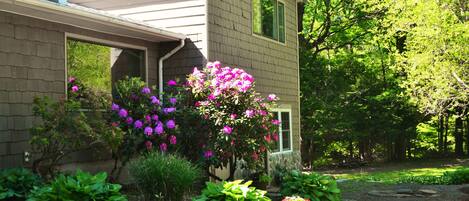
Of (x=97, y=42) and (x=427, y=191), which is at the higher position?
(x=97, y=42)

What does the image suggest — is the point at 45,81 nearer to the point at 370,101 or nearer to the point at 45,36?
the point at 45,36

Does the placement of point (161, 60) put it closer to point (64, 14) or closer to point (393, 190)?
point (64, 14)

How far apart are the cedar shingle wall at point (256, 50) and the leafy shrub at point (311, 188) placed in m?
3.01

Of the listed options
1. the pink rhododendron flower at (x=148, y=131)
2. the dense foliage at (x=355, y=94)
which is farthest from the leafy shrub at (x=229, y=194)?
the dense foliage at (x=355, y=94)

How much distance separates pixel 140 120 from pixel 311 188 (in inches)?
120

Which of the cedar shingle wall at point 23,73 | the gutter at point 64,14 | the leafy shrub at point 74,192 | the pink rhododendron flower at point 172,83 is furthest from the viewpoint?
the pink rhododendron flower at point 172,83

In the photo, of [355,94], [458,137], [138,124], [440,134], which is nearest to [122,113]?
[138,124]

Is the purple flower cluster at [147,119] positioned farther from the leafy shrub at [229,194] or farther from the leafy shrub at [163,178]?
the leafy shrub at [229,194]

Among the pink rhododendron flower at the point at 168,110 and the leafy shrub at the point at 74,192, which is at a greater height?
the pink rhododendron flower at the point at 168,110

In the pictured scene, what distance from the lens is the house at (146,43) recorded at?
7.49 meters

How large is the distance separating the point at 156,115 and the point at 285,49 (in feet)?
19.1

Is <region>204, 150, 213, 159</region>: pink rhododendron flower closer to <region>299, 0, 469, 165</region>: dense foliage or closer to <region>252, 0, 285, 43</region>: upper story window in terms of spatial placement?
<region>252, 0, 285, 43</region>: upper story window

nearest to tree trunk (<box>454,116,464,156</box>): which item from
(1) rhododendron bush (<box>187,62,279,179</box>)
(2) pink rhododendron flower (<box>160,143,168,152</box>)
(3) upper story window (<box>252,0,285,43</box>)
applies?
(3) upper story window (<box>252,0,285,43</box>)

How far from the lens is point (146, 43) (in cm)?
1033
